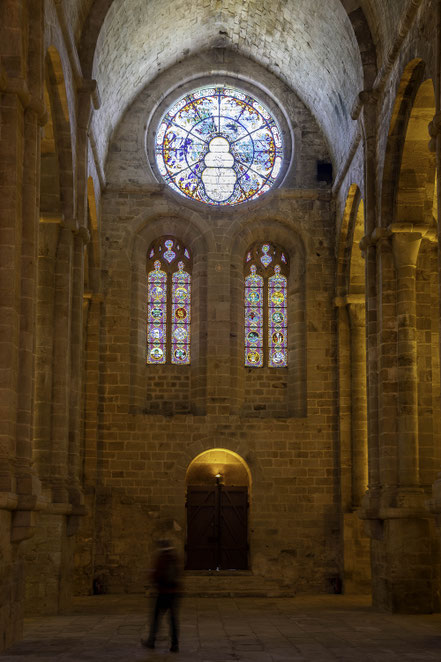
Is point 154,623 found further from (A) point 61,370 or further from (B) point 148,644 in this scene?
(A) point 61,370

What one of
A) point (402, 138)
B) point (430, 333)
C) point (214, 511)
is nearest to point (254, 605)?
point (214, 511)

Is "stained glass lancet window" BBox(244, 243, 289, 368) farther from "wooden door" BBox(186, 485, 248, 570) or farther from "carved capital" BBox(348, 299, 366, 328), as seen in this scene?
"wooden door" BBox(186, 485, 248, 570)

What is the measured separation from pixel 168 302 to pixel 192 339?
1117 millimetres

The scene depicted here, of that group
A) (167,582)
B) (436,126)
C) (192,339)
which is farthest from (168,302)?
(167,582)

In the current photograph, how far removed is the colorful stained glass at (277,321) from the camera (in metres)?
23.0

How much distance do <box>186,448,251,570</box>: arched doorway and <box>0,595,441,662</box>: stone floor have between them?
12.0ft

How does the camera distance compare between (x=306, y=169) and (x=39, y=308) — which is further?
(x=306, y=169)

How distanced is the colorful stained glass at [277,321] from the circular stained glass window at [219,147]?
7.25ft

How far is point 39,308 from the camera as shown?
16703 millimetres

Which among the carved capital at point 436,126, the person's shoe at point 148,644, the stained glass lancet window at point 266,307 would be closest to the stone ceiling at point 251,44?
the stained glass lancet window at point 266,307

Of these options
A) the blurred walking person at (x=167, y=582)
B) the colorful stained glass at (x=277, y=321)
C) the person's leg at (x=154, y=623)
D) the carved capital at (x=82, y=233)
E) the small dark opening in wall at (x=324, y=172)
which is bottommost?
the person's leg at (x=154, y=623)

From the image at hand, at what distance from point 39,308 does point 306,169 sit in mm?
9283

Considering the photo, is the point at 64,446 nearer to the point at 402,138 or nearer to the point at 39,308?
the point at 39,308

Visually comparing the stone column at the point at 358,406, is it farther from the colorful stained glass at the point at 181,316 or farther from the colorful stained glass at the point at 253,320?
the colorful stained glass at the point at 181,316
